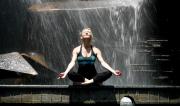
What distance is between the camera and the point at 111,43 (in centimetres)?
1639

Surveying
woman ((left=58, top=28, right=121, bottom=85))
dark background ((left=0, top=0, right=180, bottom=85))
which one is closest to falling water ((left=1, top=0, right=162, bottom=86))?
dark background ((left=0, top=0, right=180, bottom=85))

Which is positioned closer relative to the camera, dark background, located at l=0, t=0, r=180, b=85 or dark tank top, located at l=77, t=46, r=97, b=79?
dark tank top, located at l=77, t=46, r=97, b=79

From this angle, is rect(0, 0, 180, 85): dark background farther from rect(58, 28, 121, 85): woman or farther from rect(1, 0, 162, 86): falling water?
rect(58, 28, 121, 85): woman

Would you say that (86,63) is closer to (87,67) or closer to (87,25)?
(87,67)

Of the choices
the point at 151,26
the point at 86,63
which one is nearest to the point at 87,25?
the point at 151,26

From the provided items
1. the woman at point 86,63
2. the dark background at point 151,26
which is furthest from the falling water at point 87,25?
the woman at point 86,63

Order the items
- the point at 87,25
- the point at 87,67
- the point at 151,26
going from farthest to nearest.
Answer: the point at 87,25 → the point at 151,26 → the point at 87,67

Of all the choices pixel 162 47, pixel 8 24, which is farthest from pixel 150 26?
pixel 8 24

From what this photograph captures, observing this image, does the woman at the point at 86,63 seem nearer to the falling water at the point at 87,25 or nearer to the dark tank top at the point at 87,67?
the dark tank top at the point at 87,67

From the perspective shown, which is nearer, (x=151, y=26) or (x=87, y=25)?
(x=151, y=26)

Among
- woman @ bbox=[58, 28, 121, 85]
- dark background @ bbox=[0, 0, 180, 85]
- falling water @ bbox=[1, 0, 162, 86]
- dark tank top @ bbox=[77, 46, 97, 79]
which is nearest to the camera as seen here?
woman @ bbox=[58, 28, 121, 85]

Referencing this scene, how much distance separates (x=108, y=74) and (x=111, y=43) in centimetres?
543

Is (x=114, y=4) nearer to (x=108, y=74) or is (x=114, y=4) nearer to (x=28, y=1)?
(x=28, y=1)

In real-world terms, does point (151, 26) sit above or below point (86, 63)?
above
